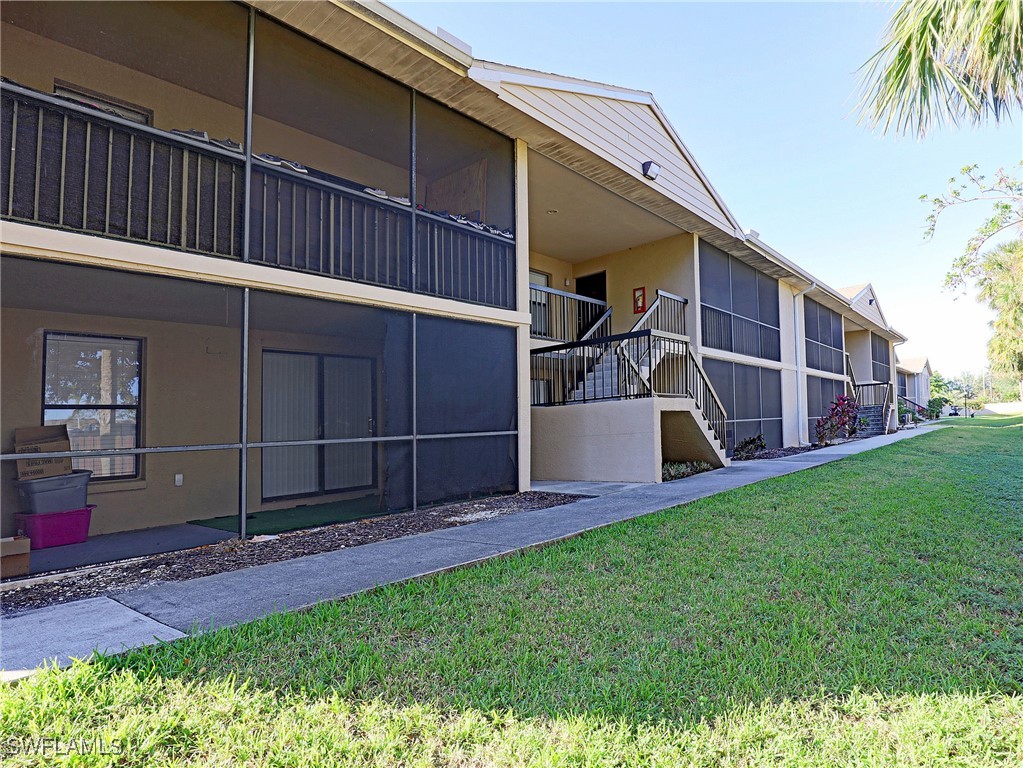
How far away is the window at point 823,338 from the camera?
779 inches

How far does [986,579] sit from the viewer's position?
4023mm

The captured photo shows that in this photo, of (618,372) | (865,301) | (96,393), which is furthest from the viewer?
(865,301)

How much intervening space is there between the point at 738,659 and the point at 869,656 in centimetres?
66

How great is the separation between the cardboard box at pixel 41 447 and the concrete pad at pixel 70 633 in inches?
108

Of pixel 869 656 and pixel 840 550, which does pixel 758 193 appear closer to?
pixel 840 550

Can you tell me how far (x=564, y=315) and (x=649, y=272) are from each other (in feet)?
8.88

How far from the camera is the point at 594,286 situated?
15.2 metres

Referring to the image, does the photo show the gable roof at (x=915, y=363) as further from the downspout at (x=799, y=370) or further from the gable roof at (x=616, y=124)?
A: the gable roof at (x=616, y=124)

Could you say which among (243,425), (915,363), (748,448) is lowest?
(748,448)

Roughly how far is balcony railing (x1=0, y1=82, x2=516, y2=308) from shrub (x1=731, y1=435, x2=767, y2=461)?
862 cm

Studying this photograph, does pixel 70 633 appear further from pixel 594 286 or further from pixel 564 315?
pixel 594 286

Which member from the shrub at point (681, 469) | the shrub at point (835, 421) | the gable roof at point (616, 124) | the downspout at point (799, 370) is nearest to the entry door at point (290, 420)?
the gable roof at point (616, 124)

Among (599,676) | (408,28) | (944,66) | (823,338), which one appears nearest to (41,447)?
(408,28)

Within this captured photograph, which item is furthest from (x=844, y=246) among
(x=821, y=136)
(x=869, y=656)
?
(x=869, y=656)
